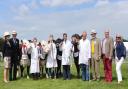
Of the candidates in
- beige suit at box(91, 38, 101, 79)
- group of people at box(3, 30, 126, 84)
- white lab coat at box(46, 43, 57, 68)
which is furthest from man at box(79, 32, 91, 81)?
white lab coat at box(46, 43, 57, 68)

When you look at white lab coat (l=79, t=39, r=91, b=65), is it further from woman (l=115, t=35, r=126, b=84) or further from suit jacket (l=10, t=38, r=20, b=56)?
suit jacket (l=10, t=38, r=20, b=56)

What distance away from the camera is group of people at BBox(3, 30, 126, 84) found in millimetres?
19125

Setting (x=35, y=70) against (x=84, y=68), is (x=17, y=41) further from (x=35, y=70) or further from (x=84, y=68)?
(x=84, y=68)

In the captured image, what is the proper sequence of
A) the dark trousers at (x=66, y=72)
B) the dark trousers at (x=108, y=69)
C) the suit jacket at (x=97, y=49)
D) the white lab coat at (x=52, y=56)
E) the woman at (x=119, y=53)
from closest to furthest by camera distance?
the woman at (x=119, y=53)
the dark trousers at (x=108, y=69)
the suit jacket at (x=97, y=49)
the dark trousers at (x=66, y=72)
the white lab coat at (x=52, y=56)

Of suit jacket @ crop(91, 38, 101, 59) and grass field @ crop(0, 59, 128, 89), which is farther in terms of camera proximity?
suit jacket @ crop(91, 38, 101, 59)

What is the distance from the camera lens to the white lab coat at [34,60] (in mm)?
20625

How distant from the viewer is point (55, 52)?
67.5 feet

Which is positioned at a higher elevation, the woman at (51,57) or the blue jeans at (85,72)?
the woman at (51,57)

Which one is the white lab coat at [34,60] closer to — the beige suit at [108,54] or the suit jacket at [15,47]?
the suit jacket at [15,47]

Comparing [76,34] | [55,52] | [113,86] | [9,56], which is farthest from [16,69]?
[113,86]

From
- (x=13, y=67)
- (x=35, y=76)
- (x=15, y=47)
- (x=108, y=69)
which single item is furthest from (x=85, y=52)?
(x=13, y=67)

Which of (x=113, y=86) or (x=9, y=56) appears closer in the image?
(x=113, y=86)

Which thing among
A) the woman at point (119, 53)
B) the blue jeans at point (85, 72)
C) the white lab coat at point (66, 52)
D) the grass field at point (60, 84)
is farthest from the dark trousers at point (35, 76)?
the woman at point (119, 53)

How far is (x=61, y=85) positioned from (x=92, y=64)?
218 cm
